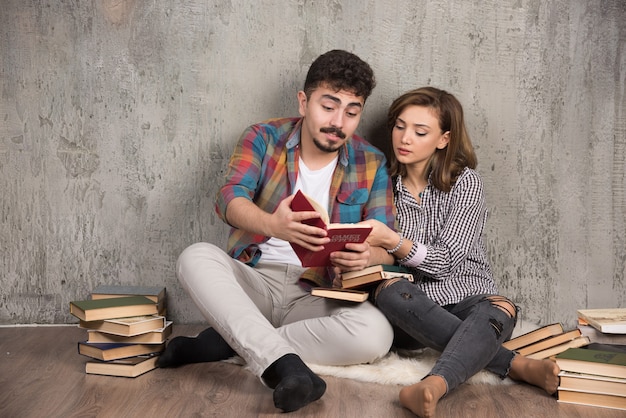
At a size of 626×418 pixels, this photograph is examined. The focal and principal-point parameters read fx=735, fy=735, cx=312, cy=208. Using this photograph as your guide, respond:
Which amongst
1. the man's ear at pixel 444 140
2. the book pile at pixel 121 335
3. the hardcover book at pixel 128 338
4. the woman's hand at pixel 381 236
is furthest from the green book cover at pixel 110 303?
the man's ear at pixel 444 140

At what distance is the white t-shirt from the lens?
299 centimetres

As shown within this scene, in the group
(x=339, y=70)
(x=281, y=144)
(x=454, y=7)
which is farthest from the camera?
(x=454, y=7)

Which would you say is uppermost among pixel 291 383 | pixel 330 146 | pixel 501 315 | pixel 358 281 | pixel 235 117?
pixel 235 117

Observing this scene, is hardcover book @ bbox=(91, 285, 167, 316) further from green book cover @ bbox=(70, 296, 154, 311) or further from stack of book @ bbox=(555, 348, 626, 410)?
stack of book @ bbox=(555, 348, 626, 410)

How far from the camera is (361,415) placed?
225 centimetres

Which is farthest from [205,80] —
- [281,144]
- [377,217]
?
[377,217]

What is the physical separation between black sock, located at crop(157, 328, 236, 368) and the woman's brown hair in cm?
103

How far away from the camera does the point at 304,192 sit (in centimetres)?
300

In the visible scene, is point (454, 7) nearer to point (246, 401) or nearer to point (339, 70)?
point (339, 70)

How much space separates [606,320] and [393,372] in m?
0.84

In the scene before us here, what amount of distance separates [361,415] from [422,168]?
119 cm

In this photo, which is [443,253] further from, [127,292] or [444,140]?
[127,292]

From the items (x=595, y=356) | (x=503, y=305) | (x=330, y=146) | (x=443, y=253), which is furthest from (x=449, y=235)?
(x=595, y=356)

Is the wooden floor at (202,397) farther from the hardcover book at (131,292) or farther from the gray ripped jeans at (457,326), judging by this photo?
the hardcover book at (131,292)
